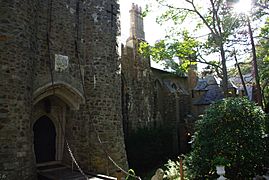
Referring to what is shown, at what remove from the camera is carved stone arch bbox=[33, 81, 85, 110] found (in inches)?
403

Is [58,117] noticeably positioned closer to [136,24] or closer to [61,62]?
[61,62]

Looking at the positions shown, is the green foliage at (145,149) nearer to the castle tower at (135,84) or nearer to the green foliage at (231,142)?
the castle tower at (135,84)

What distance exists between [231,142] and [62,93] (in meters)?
7.50

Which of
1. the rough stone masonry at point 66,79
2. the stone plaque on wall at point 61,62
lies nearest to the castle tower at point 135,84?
the rough stone masonry at point 66,79

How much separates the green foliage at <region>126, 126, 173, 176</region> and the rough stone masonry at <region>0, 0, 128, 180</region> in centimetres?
383

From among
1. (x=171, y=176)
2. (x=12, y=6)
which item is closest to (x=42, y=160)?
(x=171, y=176)

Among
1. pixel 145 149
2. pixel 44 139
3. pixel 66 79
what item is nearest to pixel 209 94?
pixel 145 149

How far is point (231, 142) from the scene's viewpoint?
27.6 ft

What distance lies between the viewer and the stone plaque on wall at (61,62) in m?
10.9

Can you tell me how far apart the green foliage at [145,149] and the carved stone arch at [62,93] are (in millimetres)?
5732

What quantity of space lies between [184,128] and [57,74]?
16.0 meters

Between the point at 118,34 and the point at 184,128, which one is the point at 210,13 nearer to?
the point at 118,34

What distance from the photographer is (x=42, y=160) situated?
1163 cm

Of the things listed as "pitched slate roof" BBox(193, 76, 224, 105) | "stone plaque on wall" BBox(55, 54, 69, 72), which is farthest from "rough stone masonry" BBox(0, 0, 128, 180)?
"pitched slate roof" BBox(193, 76, 224, 105)
